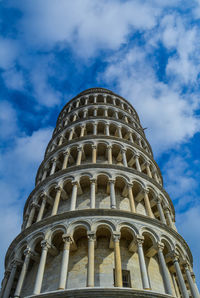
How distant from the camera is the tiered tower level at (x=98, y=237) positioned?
13.3m

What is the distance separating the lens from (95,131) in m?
24.8

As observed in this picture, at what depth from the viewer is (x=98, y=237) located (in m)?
15.6

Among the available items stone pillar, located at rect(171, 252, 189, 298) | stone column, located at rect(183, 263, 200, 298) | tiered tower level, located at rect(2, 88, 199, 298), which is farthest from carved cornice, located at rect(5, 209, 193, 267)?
stone column, located at rect(183, 263, 200, 298)

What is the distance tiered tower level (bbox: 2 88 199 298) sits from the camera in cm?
1333

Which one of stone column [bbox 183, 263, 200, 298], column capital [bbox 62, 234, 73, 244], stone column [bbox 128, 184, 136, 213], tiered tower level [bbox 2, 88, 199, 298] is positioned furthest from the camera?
stone column [bbox 128, 184, 136, 213]

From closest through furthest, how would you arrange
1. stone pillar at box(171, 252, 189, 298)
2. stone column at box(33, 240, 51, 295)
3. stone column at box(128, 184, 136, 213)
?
stone column at box(33, 240, 51, 295) → stone pillar at box(171, 252, 189, 298) → stone column at box(128, 184, 136, 213)

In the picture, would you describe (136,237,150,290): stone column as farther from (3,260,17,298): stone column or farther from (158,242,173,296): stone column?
(3,260,17,298): stone column

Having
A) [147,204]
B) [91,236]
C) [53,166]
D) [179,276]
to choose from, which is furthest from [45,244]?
[53,166]

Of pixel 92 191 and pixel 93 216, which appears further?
pixel 92 191

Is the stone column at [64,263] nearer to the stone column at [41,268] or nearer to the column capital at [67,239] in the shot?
the column capital at [67,239]

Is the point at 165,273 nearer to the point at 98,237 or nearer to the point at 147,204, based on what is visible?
the point at 98,237

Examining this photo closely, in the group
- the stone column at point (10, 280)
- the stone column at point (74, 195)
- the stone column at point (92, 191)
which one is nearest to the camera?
the stone column at point (10, 280)

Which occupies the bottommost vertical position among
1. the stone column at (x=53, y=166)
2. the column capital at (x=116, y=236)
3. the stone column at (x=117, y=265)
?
the stone column at (x=117, y=265)

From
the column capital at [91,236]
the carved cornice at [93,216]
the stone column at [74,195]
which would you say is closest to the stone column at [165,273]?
the carved cornice at [93,216]
